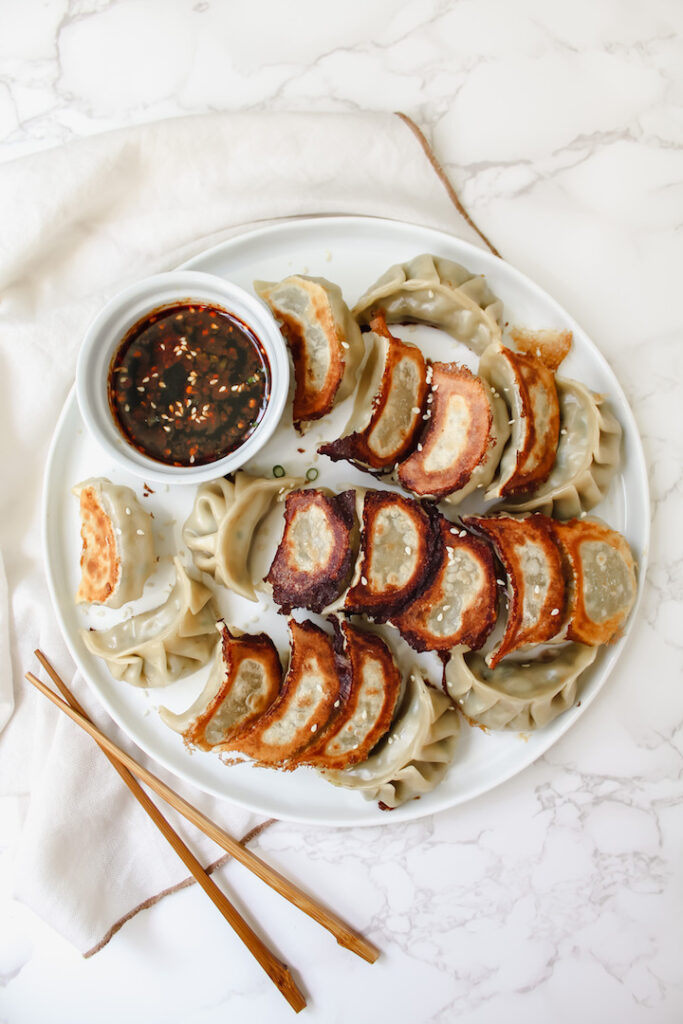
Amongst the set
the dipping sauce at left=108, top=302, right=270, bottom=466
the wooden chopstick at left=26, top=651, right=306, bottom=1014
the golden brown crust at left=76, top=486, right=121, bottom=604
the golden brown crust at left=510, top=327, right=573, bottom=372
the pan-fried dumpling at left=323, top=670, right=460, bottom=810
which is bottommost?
the wooden chopstick at left=26, top=651, right=306, bottom=1014

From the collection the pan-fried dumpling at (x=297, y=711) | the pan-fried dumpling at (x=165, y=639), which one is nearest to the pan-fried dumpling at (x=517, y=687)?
the pan-fried dumpling at (x=297, y=711)

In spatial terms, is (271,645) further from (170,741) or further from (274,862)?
(274,862)

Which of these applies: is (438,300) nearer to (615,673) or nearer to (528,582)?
(528,582)

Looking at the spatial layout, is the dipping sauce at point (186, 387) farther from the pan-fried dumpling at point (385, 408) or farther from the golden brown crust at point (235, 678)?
the golden brown crust at point (235, 678)

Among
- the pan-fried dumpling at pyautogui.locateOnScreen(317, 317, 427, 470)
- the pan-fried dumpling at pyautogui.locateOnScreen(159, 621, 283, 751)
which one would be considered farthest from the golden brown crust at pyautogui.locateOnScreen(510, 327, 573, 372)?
the pan-fried dumpling at pyautogui.locateOnScreen(159, 621, 283, 751)

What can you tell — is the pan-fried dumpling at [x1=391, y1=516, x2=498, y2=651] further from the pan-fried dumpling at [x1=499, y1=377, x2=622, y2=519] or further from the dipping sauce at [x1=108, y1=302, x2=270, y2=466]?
the dipping sauce at [x1=108, y1=302, x2=270, y2=466]

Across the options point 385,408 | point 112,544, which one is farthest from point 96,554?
point 385,408

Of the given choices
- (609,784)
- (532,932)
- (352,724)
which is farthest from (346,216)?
(532,932)
